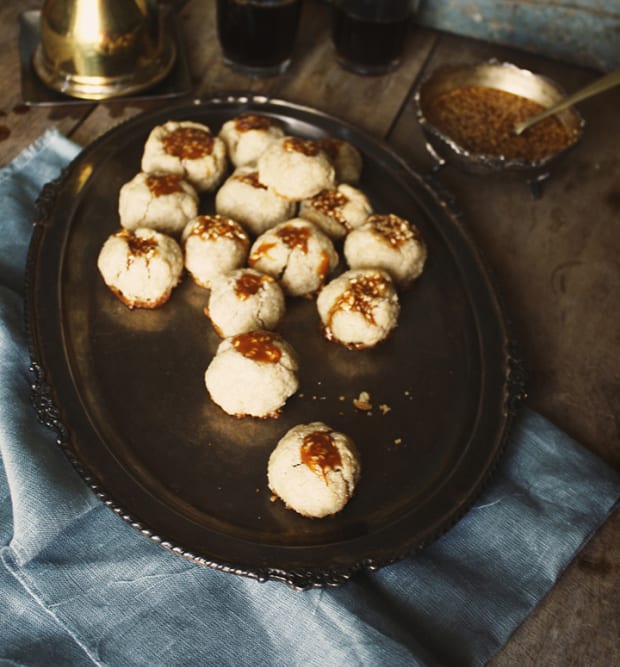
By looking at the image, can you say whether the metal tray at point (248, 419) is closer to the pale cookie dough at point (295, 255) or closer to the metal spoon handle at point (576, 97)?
the pale cookie dough at point (295, 255)

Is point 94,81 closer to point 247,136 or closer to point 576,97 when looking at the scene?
point 247,136

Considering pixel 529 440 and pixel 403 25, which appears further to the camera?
pixel 403 25

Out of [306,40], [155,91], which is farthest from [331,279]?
[306,40]

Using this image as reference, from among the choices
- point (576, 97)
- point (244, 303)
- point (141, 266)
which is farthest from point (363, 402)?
point (576, 97)

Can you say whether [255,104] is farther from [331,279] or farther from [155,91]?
[331,279]

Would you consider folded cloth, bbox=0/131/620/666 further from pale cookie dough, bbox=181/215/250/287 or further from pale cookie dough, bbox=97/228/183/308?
pale cookie dough, bbox=181/215/250/287

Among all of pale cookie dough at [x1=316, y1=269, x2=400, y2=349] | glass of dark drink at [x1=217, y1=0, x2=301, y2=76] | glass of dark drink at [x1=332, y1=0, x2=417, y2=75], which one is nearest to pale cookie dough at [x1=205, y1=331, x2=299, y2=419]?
pale cookie dough at [x1=316, y1=269, x2=400, y2=349]
